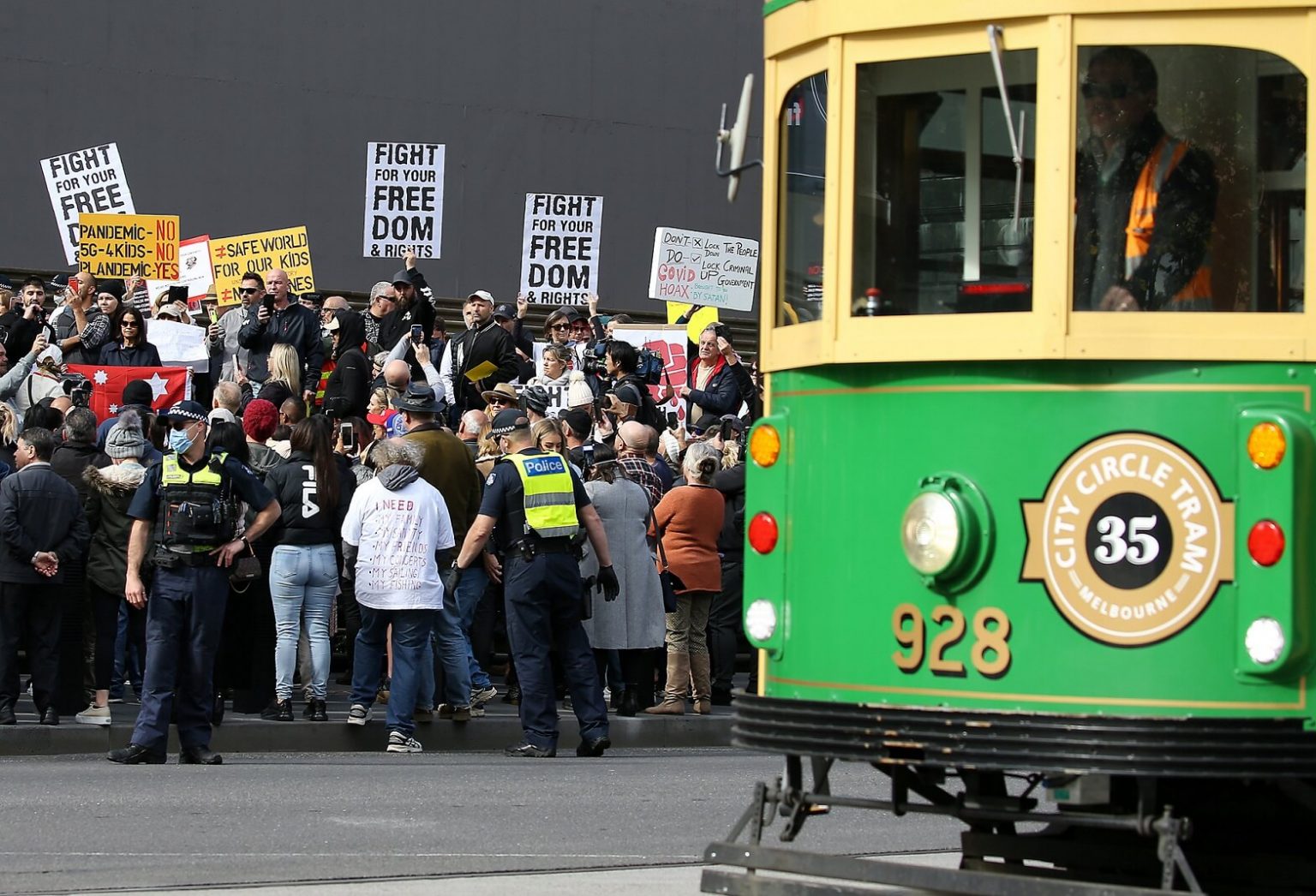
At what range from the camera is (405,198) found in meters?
22.7

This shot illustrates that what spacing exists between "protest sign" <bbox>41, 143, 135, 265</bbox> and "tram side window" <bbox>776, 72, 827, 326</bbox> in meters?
A: 15.3

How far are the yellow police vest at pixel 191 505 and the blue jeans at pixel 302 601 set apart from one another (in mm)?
1563

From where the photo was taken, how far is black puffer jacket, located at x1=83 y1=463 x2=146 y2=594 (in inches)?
589

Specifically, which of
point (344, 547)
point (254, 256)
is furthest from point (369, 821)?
point (254, 256)

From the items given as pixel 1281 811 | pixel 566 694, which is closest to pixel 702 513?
pixel 566 694

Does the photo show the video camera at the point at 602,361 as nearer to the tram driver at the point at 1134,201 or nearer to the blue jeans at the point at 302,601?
the blue jeans at the point at 302,601

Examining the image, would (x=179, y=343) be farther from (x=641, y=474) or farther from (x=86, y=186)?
(x=641, y=474)

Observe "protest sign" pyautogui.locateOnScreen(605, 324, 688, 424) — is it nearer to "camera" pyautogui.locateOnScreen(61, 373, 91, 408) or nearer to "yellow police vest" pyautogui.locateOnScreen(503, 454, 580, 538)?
"camera" pyautogui.locateOnScreen(61, 373, 91, 408)

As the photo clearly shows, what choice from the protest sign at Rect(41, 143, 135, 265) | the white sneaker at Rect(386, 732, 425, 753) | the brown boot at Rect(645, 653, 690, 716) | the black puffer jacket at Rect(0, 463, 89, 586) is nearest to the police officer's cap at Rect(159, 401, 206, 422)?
the black puffer jacket at Rect(0, 463, 89, 586)

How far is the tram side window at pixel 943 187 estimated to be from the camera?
7336mm

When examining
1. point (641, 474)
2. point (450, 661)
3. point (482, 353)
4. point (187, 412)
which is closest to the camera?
point (187, 412)

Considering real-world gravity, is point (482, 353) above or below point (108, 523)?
above

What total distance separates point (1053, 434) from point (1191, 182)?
0.89 meters

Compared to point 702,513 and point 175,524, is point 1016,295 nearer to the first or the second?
point 175,524
